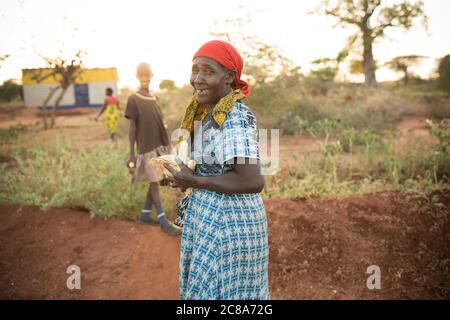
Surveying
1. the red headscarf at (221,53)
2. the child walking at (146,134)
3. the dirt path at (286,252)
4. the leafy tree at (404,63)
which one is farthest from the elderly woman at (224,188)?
the leafy tree at (404,63)

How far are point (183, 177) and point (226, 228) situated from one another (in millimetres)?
288

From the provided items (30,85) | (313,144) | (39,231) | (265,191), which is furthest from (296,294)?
(30,85)

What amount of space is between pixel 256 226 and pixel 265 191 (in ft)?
9.50

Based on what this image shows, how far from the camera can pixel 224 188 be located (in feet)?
5.52

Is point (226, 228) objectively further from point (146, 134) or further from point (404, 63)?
point (404, 63)

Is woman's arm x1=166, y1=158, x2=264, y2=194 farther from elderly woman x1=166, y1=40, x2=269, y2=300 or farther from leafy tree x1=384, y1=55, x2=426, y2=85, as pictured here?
leafy tree x1=384, y1=55, x2=426, y2=85

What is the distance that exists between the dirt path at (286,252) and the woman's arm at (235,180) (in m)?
1.93

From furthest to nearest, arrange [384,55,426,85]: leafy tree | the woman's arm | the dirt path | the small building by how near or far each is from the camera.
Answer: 1. [384,55,426,85]: leafy tree
2. the small building
3. the dirt path
4. the woman's arm

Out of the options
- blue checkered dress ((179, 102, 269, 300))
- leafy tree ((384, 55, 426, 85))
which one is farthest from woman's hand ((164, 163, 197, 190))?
leafy tree ((384, 55, 426, 85))

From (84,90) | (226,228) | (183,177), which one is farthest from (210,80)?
(84,90)

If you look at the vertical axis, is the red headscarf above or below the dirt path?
above

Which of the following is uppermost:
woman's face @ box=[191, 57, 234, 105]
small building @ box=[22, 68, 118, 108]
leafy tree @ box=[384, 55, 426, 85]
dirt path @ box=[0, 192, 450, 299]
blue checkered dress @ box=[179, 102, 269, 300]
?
leafy tree @ box=[384, 55, 426, 85]

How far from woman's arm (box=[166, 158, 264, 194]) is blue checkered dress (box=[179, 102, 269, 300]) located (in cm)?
5

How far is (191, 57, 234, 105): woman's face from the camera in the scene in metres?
1.80
